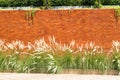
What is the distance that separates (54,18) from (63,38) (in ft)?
3.43

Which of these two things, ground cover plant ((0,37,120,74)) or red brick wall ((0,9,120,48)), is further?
red brick wall ((0,9,120,48))

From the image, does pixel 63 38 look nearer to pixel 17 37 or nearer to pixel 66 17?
pixel 66 17

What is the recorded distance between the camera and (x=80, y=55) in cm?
1556

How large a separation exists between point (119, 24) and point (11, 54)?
575 centimetres

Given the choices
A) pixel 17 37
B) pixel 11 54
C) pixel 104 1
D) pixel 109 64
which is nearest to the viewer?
pixel 109 64

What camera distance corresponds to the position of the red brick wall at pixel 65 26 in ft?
65.2

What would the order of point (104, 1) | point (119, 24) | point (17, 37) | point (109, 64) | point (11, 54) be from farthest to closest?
point (104, 1)
point (17, 37)
point (119, 24)
point (11, 54)
point (109, 64)

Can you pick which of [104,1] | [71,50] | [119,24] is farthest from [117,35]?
[104,1]

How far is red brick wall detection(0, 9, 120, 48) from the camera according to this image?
65.2 feet

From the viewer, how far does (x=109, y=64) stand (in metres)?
15.2

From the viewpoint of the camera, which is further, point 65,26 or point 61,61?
point 65,26

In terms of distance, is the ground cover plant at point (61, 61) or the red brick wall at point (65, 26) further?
the red brick wall at point (65, 26)

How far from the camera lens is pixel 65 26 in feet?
67.1

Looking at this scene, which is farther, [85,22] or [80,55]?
[85,22]
